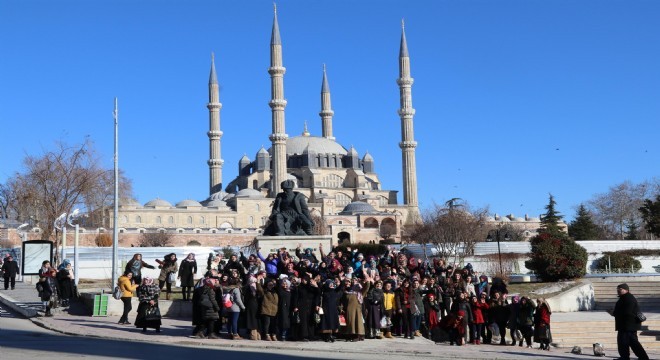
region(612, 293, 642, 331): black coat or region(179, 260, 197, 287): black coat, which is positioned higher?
region(179, 260, 197, 287): black coat

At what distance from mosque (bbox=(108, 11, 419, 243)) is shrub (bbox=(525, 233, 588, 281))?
44.9m

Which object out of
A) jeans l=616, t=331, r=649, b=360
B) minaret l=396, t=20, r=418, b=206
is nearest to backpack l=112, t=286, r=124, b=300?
jeans l=616, t=331, r=649, b=360

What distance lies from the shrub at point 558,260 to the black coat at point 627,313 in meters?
12.9

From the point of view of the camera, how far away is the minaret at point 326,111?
9550cm

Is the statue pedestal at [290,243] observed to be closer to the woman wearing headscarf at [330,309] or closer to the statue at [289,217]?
the statue at [289,217]

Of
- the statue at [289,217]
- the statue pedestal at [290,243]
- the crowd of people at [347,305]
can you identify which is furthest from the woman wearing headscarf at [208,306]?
the statue at [289,217]

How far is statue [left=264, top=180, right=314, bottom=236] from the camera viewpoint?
80.3ft

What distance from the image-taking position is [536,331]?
1608 centimetres

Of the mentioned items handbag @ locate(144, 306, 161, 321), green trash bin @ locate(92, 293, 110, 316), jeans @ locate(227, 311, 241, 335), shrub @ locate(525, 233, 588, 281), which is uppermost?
shrub @ locate(525, 233, 588, 281)

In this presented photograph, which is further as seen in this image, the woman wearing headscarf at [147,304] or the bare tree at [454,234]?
the bare tree at [454,234]

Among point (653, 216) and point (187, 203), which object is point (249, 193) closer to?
point (187, 203)

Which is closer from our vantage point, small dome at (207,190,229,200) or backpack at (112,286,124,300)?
backpack at (112,286,124,300)

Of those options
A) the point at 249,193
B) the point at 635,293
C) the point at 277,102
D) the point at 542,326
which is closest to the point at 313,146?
the point at 249,193

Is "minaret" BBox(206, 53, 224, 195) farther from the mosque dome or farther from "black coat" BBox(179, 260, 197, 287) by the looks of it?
"black coat" BBox(179, 260, 197, 287)
